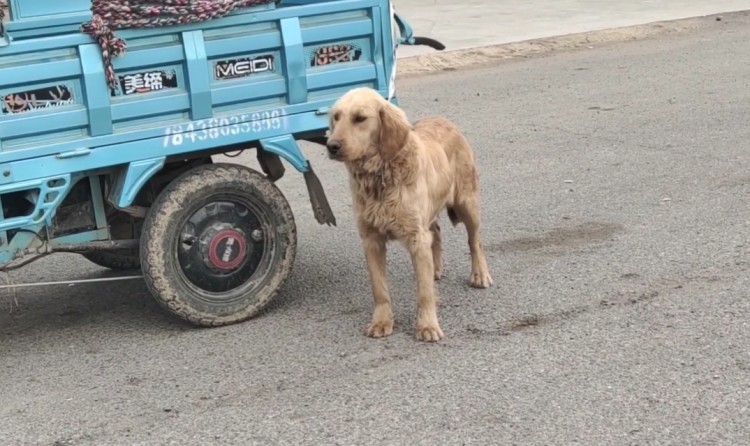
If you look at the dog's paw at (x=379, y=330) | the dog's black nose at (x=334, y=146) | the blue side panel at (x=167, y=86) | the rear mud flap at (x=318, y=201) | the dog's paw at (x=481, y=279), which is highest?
the blue side panel at (x=167, y=86)

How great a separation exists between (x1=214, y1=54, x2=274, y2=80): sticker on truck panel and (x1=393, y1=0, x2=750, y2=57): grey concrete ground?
25.6ft

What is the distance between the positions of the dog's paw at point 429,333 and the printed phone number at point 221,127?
50.0 inches

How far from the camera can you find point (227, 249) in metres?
5.23

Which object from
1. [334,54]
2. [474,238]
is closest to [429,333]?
[474,238]

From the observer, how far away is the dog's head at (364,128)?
4711mm

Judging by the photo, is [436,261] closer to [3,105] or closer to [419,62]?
[3,105]

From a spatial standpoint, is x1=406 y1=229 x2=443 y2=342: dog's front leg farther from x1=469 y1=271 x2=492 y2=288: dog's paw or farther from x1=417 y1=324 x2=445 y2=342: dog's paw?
x1=469 y1=271 x2=492 y2=288: dog's paw

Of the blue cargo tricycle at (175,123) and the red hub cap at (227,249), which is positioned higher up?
the blue cargo tricycle at (175,123)

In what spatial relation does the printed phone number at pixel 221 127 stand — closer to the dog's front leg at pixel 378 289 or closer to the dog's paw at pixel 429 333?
the dog's front leg at pixel 378 289

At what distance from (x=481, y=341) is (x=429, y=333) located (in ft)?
0.82

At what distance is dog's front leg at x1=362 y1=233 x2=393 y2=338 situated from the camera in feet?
16.5

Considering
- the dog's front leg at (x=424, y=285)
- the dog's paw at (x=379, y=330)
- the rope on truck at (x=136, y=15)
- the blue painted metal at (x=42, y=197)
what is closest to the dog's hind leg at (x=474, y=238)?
the dog's front leg at (x=424, y=285)

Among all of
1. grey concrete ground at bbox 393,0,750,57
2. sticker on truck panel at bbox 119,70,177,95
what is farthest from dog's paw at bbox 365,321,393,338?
Answer: grey concrete ground at bbox 393,0,750,57

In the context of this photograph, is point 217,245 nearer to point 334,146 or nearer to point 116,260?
point 334,146
